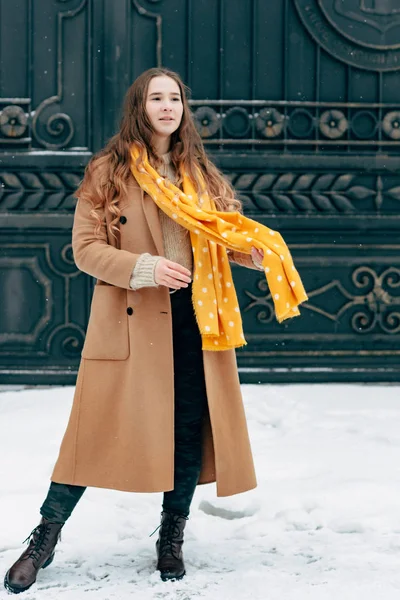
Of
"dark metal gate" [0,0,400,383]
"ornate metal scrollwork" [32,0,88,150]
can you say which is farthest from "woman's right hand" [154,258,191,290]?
"ornate metal scrollwork" [32,0,88,150]

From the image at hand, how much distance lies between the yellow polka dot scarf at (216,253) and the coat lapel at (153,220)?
36mm

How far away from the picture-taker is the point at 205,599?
2621 mm

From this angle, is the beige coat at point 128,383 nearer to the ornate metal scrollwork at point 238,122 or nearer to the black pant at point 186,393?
the black pant at point 186,393

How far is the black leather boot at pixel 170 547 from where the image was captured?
2.78m

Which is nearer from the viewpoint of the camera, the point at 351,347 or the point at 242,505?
the point at 242,505

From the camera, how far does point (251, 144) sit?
561 cm

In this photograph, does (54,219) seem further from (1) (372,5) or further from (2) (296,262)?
(1) (372,5)

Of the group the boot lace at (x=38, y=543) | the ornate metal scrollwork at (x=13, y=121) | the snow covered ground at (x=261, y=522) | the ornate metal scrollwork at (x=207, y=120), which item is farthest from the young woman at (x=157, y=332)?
the ornate metal scrollwork at (x=13, y=121)

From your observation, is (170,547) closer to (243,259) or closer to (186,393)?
(186,393)

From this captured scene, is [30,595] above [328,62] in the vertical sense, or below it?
below

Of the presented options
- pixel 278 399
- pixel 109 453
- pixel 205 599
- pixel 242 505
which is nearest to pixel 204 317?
pixel 109 453

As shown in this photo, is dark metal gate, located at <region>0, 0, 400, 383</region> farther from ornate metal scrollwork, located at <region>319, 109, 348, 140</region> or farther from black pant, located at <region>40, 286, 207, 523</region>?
black pant, located at <region>40, 286, 207, 523</region>

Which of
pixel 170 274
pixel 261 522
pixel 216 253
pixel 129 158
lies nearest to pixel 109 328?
pixel 170 274

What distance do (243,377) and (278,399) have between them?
42 centimetres
